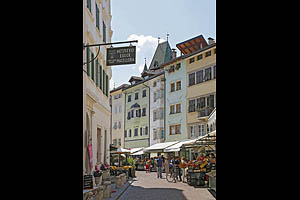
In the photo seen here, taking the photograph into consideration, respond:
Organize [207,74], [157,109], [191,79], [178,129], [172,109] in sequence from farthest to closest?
[157,109], [172,109], [178,129], [191,79], [207,74]

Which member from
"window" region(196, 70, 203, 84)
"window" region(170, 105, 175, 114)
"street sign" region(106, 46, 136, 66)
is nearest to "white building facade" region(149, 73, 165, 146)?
"window" region(170, 105, 175, 114)

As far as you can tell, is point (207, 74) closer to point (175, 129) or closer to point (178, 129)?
point (178, 129)

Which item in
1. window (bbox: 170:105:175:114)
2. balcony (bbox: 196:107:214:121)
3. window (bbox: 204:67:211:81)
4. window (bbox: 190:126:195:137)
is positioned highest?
window (bbox: 204:67:211:81)

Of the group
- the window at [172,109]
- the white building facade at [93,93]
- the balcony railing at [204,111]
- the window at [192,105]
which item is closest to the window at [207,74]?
the balcony railing at [204,111]

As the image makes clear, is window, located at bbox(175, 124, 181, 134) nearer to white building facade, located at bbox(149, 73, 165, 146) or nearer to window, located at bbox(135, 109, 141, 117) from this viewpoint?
white building facade, located at bbox(149, 73, 165, 146)

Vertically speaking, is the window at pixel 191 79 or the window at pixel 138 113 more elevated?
the window at pixel 191 79

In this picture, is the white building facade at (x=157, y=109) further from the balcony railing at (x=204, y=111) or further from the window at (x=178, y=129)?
the balcony railing at (x=204, y=111)

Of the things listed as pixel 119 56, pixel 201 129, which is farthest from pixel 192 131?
pixel 119 56

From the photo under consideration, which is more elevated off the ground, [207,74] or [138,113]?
[207,74]

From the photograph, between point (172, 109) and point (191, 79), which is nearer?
point (191, 79)
